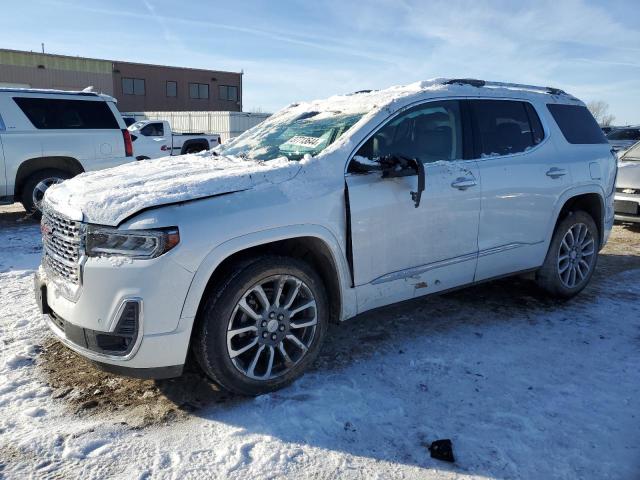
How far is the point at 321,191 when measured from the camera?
10.8 ft

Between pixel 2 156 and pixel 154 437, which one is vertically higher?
pixel 2 156

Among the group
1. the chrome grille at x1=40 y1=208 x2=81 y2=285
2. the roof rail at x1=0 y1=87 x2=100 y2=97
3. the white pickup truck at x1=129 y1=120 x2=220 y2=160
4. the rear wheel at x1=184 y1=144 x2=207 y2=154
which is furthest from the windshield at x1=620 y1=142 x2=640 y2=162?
the rear wheel at x1=184 y1=144 x2=207 y2=154

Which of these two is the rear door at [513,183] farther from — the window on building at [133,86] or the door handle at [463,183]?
the window on building at [133,86]

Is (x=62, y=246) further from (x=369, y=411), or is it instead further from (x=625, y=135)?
(x=625, y=135)

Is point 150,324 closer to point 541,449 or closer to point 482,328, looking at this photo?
point 541,449

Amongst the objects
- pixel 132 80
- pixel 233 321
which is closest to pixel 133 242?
pixel 233 321

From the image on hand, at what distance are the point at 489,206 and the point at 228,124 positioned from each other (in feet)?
81.7

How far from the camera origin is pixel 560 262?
4867mm

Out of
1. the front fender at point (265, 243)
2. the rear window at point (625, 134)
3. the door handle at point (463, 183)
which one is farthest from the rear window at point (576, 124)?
the rear window at point (625, 134)

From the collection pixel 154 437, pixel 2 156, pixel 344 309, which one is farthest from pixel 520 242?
pixel 2 156

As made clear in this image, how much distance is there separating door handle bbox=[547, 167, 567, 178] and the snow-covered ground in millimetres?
1249

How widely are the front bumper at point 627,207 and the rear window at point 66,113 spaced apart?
8.15m

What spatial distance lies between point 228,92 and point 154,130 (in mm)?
36474

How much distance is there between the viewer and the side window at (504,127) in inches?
167
